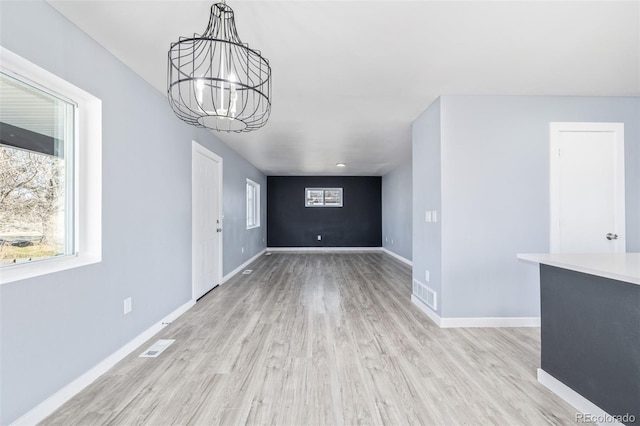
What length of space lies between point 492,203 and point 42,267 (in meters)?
3.68

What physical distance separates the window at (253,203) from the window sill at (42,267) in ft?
17.7

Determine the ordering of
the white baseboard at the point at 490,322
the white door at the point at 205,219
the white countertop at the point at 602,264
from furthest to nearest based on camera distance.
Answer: the white door at the point at 205,219
the white baseboard at the point at 490,322
the white countertop at the point at 602,264

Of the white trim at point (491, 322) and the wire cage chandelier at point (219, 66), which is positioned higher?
the wire cage chandelier at point (219, 66)

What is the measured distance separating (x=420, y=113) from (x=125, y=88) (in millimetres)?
3039

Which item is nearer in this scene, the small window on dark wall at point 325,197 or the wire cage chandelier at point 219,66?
the wire cage chandelier at point 219,66

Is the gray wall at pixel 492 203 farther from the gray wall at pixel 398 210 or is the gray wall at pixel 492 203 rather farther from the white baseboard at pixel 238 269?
the gray wall at pixel 398 210

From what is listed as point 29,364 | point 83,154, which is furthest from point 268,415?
point 83,154

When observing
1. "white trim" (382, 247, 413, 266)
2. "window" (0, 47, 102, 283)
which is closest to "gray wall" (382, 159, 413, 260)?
"white trim" (382, 247, 413, 266)

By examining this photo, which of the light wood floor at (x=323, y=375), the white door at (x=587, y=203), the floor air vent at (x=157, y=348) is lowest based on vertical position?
the light wood floor at (x=323, y=375)

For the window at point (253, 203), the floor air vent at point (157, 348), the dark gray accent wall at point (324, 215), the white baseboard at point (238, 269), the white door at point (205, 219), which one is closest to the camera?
the floor air vent at point (157, 348)

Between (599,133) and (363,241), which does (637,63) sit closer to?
(599,133)

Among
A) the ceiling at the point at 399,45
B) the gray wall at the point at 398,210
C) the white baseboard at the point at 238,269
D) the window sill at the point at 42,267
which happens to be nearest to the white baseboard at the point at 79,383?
the window sill at the point at 42,267

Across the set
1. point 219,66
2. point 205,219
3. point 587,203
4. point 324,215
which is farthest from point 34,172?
point 324,215

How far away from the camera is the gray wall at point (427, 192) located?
3.22 metres
